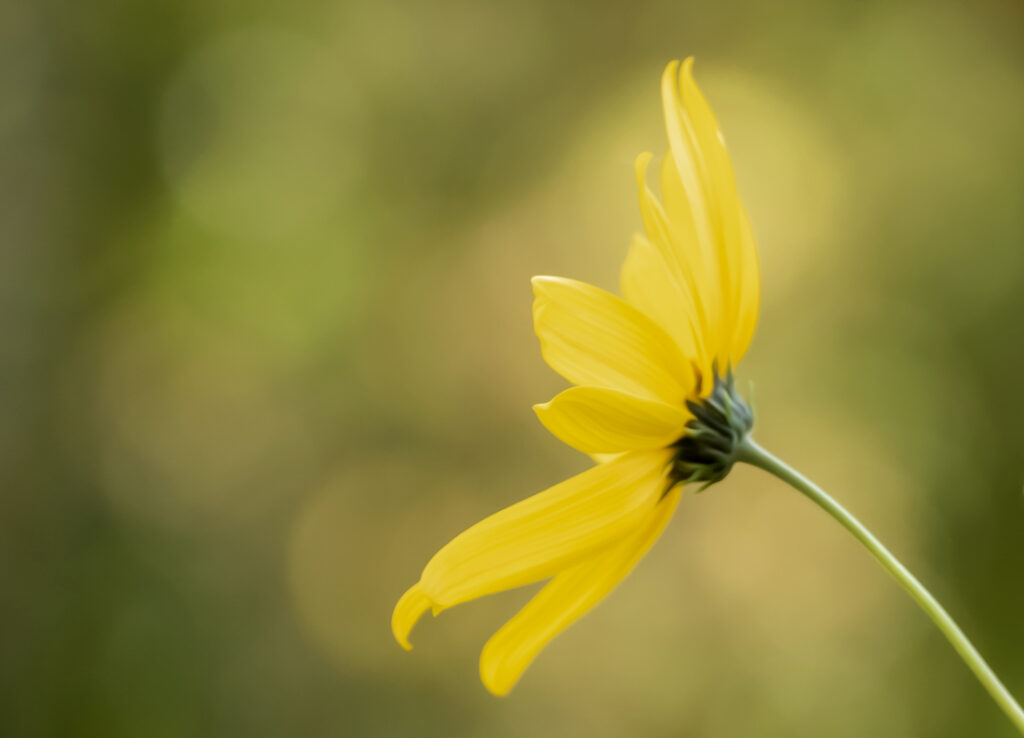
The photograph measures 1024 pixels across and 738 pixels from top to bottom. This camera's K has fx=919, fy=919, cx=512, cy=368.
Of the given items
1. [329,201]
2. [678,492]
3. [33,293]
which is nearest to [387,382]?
[329,201]

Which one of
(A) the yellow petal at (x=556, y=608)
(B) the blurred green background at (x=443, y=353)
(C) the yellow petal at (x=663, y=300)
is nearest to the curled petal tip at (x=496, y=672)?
(A) the yellow petal at (x=556, y=608)

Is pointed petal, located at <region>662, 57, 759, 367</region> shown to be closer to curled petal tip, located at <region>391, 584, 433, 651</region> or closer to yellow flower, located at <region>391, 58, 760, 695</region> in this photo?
yellow flower, located at <region>391, 58, 760, 695</region>

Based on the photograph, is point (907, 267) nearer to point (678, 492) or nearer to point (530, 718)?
point (530, 718)

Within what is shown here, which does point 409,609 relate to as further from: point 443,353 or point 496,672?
point 443,353

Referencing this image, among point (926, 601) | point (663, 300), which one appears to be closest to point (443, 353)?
point (663, 300)

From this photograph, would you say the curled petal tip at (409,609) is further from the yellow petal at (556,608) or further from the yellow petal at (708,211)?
the yellow petal at (708,211)

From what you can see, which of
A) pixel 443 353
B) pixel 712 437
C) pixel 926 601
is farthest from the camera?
pixel 443 353
